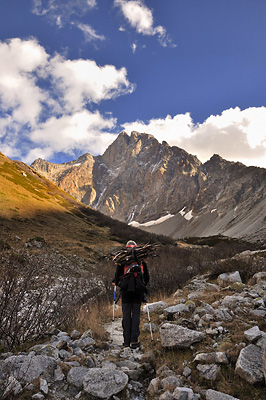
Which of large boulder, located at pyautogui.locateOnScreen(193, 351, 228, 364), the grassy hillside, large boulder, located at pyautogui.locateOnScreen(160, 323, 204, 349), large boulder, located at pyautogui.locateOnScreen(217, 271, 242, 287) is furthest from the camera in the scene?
the grassy hillside

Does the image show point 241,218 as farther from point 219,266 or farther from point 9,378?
point 9,378

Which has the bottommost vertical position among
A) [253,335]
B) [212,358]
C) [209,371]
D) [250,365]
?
[209,371]

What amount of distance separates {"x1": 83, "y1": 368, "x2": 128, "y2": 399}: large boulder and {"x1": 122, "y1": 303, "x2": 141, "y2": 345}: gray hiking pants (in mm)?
2259

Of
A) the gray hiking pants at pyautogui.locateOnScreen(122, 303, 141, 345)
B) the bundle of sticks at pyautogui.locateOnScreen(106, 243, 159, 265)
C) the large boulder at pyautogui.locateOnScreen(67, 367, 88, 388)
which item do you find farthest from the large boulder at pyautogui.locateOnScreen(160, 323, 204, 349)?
the bundle of sticks at pyautogui.locateOnScreen(106, 243, 159, 265)

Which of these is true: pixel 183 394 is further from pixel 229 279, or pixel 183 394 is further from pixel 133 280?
pixel 229 279

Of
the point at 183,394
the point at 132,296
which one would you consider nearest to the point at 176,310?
the point at 132,296

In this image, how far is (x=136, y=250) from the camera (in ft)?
22.7

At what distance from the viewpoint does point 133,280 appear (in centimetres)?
647

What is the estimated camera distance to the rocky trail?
138 inches

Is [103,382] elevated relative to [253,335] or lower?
lower

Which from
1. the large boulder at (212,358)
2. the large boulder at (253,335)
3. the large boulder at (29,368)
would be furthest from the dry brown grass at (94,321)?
the large boulder at (253,335)

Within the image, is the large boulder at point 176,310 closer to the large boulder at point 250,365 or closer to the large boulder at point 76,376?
the large boulder at point 250,365

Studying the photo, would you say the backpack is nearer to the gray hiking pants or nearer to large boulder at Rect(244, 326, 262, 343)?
the gray hiking pants

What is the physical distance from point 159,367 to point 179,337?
30.4 inches
